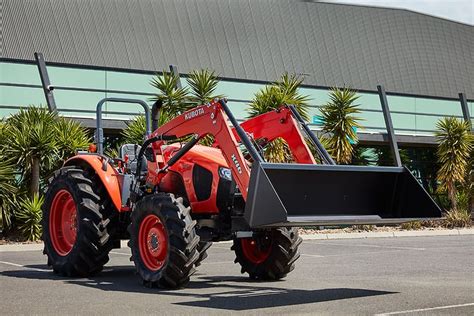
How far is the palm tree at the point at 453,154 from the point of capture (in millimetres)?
25625

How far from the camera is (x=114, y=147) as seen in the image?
77.9 feet

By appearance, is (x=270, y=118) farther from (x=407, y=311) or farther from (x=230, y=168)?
(x=407, y=311)

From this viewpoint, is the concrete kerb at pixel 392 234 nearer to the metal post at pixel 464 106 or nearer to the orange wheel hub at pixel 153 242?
the orange wheel hub at pixel 153 242

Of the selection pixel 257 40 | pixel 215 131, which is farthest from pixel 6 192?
pixel 257 40

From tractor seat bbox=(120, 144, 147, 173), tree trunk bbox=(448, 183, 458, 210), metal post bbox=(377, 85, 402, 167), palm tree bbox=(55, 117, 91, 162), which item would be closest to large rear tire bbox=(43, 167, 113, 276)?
tractor seat bbox=(120, 144, 147, 173)

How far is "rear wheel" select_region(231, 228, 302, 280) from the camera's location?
33.6ft

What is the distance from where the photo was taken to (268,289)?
371 inches

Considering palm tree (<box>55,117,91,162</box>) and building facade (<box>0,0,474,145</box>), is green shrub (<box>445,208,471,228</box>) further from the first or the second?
palm tree (<box>55,117,91,162</box>)

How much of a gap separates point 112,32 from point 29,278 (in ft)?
53.3

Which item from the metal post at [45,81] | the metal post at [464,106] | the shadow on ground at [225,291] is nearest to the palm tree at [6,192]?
the metal post at [45,81]

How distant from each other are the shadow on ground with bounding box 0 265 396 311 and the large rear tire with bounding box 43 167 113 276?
0.21 metres

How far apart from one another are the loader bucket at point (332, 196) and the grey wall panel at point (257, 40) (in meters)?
16.1

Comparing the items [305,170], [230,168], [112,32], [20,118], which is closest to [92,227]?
[230,168]

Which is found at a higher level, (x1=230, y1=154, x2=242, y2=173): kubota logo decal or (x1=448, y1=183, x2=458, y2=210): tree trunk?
(x1=230, y1=154, x2=242, y2=173): kubota logo decal
